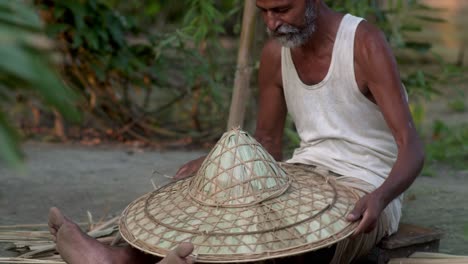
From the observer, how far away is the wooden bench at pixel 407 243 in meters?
2.80

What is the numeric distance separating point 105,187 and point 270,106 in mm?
1270

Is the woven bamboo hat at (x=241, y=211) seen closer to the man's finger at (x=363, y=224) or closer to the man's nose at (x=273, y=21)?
the man's finger at (x=363, y=224)

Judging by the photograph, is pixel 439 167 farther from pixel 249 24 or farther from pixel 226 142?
pixel 226 142

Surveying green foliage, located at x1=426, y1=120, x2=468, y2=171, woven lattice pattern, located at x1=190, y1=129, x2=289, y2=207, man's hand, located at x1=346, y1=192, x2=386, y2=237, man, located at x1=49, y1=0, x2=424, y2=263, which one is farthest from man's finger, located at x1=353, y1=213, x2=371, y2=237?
green foliage, located at x1=426, y1=120, x2=468, y2=171

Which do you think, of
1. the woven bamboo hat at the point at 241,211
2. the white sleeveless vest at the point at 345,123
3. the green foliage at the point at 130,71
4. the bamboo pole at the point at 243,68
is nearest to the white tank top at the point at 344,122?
the white sleeveless vest at the point at 345,123

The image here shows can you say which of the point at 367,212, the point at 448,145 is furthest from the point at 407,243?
the point at 448,145

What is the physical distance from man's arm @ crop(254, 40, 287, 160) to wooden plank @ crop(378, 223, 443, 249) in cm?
59

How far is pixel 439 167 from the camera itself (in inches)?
181

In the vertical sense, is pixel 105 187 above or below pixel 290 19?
below

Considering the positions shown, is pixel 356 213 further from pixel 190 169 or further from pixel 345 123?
pixel 190 169

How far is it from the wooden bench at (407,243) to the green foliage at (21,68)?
1714 mm

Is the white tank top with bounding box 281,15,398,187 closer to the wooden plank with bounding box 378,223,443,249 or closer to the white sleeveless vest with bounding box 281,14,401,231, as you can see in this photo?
the white sleeveless vest with bounding box 281,14,401,231

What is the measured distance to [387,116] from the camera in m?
2.70

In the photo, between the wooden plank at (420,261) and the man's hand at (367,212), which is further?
the wooden plank at (420,261)
